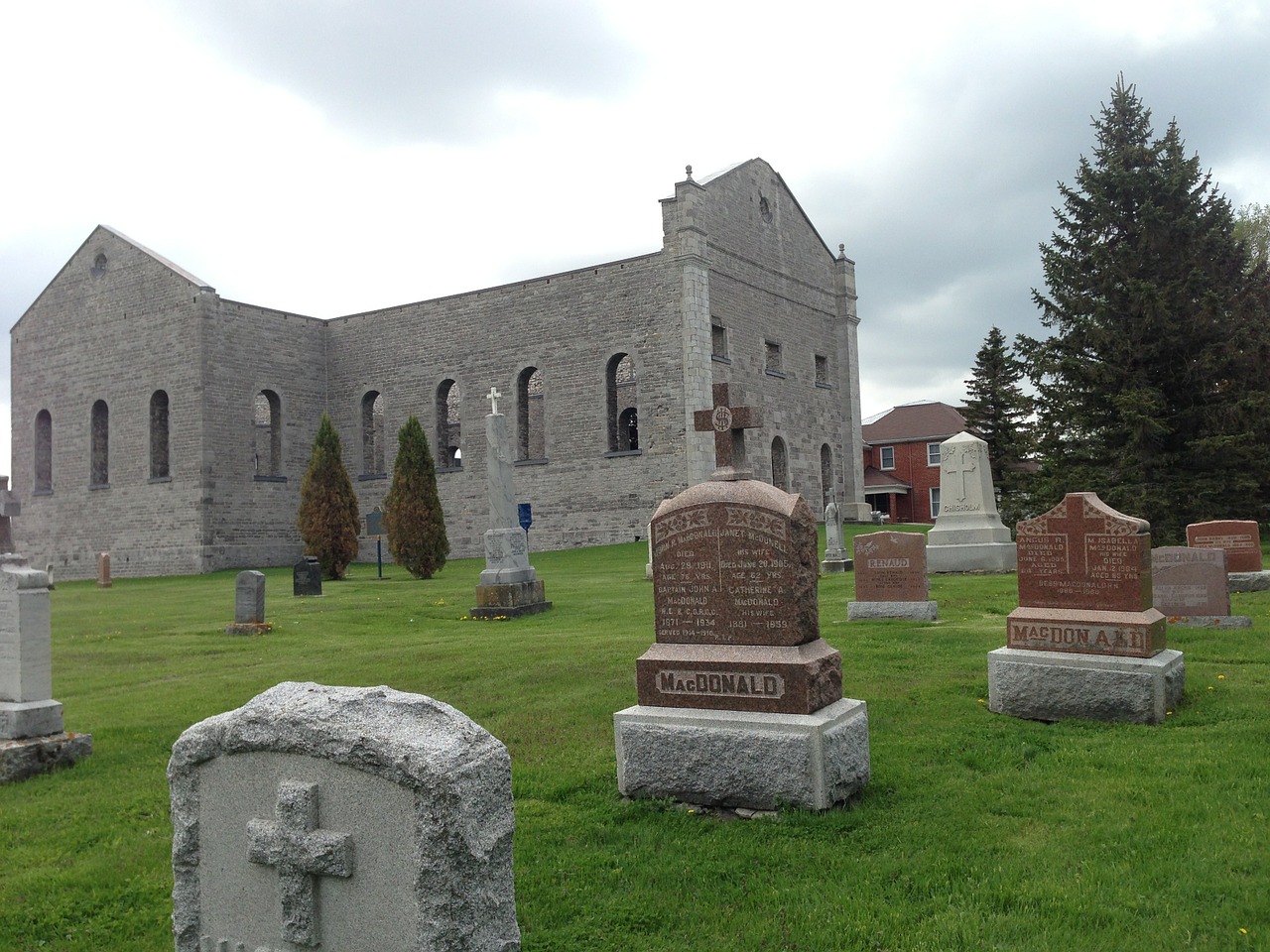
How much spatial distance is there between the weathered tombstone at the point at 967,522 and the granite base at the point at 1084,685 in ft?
32.3

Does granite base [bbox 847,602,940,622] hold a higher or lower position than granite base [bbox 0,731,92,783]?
higher

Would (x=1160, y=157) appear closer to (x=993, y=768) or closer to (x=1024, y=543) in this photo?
(x=1024, y=543)

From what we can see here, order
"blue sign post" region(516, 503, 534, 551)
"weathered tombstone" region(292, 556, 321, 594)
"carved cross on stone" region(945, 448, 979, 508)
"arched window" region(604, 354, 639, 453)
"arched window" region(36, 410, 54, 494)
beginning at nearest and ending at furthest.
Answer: "carved cross on stone" region(945, 448, 979, 508) < "weathered tombstone" region(292, 556, 321, 594) < "blue sign post" region(516, 503, 534, 551) < "arched window" region(36, 410, 54, 494) < "arched window" region(604, 354, 639, 453)

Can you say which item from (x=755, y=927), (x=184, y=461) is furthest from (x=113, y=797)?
(x=184, y=461)

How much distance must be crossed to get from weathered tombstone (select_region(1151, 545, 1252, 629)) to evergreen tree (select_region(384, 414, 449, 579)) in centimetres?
1582

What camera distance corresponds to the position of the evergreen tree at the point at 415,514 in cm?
2211

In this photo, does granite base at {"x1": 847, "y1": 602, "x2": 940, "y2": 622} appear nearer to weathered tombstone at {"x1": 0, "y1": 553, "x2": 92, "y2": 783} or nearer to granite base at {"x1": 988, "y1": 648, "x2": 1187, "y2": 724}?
granite base at {"x1": 988, "y1": 648, "x2": 1187, "y2": 724}

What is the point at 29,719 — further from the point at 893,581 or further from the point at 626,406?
the point at 626,406

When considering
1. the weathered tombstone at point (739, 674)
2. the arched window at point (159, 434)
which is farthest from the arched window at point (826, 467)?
the weathered tombstone at point (739, 674)

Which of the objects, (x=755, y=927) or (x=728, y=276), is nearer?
(x=755, y=927)

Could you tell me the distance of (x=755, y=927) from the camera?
3611 millimetres

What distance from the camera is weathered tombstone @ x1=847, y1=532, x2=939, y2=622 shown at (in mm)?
11125

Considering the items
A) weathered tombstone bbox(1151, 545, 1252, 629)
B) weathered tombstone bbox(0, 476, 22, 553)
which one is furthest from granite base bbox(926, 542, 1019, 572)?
weathered tombstone bbox(0, 476, 22, 553)

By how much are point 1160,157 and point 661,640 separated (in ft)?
72.5
